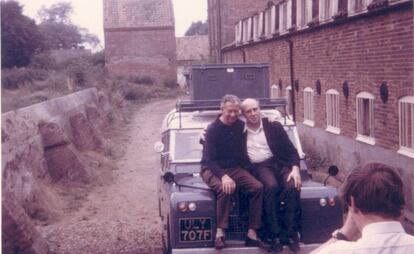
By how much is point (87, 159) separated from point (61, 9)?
367 cm

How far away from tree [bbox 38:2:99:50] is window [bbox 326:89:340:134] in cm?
615

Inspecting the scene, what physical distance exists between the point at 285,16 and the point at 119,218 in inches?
500

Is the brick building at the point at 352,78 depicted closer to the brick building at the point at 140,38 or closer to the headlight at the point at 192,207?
the headlight at the point at 192,207

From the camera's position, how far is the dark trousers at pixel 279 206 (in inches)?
244

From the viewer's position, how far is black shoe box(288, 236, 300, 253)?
242 inches

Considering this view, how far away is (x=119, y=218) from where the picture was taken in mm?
10672

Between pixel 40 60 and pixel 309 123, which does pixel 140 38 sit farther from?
pixel 309 123

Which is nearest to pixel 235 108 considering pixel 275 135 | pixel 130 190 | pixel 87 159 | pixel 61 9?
pixel 275 135

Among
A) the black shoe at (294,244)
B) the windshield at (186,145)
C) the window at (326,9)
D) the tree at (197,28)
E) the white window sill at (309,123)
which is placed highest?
the tree at (197,28)

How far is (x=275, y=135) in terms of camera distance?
6.70m

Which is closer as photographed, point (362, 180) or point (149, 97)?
point (362, 180)

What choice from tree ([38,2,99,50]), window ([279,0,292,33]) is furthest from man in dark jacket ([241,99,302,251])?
window ([279,0,292,33])

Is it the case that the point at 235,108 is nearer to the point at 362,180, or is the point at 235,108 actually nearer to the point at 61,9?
the point at 362,180

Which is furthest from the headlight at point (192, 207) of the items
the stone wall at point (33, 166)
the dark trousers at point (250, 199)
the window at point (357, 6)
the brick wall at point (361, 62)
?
the window at point (357, 6)
